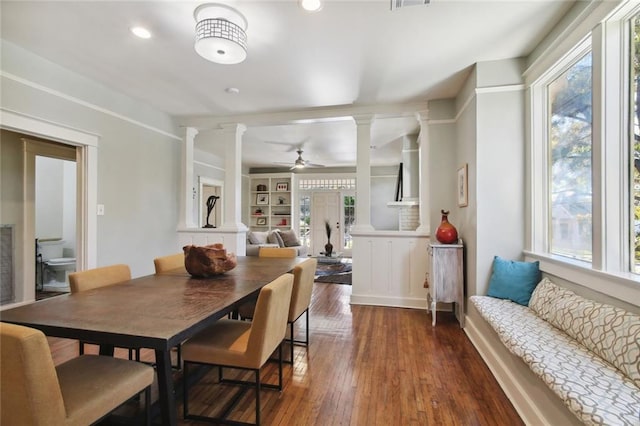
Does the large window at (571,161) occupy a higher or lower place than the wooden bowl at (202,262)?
higher

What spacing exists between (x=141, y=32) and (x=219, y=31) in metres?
0.83

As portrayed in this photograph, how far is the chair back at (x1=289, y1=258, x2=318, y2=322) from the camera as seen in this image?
225 centimetres

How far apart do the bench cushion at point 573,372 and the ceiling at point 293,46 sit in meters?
2.17

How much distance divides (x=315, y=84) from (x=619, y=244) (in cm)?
286

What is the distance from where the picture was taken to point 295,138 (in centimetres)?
565

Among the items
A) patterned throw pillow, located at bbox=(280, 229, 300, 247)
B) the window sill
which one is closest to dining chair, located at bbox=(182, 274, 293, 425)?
the window sill

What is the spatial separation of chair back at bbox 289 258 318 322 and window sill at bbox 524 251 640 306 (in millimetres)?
1826

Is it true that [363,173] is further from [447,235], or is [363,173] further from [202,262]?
[202,262]

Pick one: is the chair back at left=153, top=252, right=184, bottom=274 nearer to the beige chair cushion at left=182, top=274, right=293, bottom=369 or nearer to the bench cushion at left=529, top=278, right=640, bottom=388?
the beige chair cushion at left=182, top=274, right=293, bottom=369

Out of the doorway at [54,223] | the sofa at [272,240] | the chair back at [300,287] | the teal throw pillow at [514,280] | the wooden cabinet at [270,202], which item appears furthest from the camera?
the wooden cabinet at [270,202]

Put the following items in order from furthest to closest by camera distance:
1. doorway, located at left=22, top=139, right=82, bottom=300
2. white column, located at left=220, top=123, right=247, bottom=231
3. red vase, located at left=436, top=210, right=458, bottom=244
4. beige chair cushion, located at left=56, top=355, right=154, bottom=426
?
doorway, located at left=22, top=139, right=82, bottom=300 → white column, located at left=220, top=123, right=247, bottom=231 → red vase, located at left=436, top=210, right=458, bottom=244 → beige chair cushion, located at left=56, top=355, right=154, bottom=426

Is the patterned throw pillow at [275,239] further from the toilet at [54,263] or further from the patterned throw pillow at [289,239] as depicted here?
the toilet at [54,263]

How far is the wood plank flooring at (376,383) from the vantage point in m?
1.78

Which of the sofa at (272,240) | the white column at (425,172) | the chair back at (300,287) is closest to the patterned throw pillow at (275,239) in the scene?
the sofa at (272,240)
